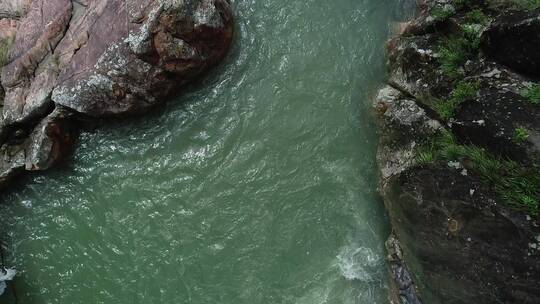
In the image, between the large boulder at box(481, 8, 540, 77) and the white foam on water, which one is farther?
the white foam on water

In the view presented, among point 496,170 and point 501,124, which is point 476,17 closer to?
point 501,124

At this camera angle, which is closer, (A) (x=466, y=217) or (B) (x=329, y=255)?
(A) (x=466, y=217)

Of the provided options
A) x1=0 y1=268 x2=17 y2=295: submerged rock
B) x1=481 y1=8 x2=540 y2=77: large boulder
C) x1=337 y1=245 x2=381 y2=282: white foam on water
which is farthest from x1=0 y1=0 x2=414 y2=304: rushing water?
x1=481 y1=8 x2=540 y2=77: large boulder

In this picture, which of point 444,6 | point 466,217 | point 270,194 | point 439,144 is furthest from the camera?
point 270,194

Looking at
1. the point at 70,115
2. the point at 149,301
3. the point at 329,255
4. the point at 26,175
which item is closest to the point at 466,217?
the point at 329,255

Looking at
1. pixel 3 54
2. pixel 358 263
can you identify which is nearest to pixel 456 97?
pixel 358 263

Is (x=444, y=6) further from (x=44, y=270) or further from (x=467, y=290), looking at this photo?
(x=44, y=270)

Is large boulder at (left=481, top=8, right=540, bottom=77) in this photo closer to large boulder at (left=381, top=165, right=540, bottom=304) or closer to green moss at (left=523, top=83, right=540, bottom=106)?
green moss at (left=523, top=83, right=540, bottom=106)
